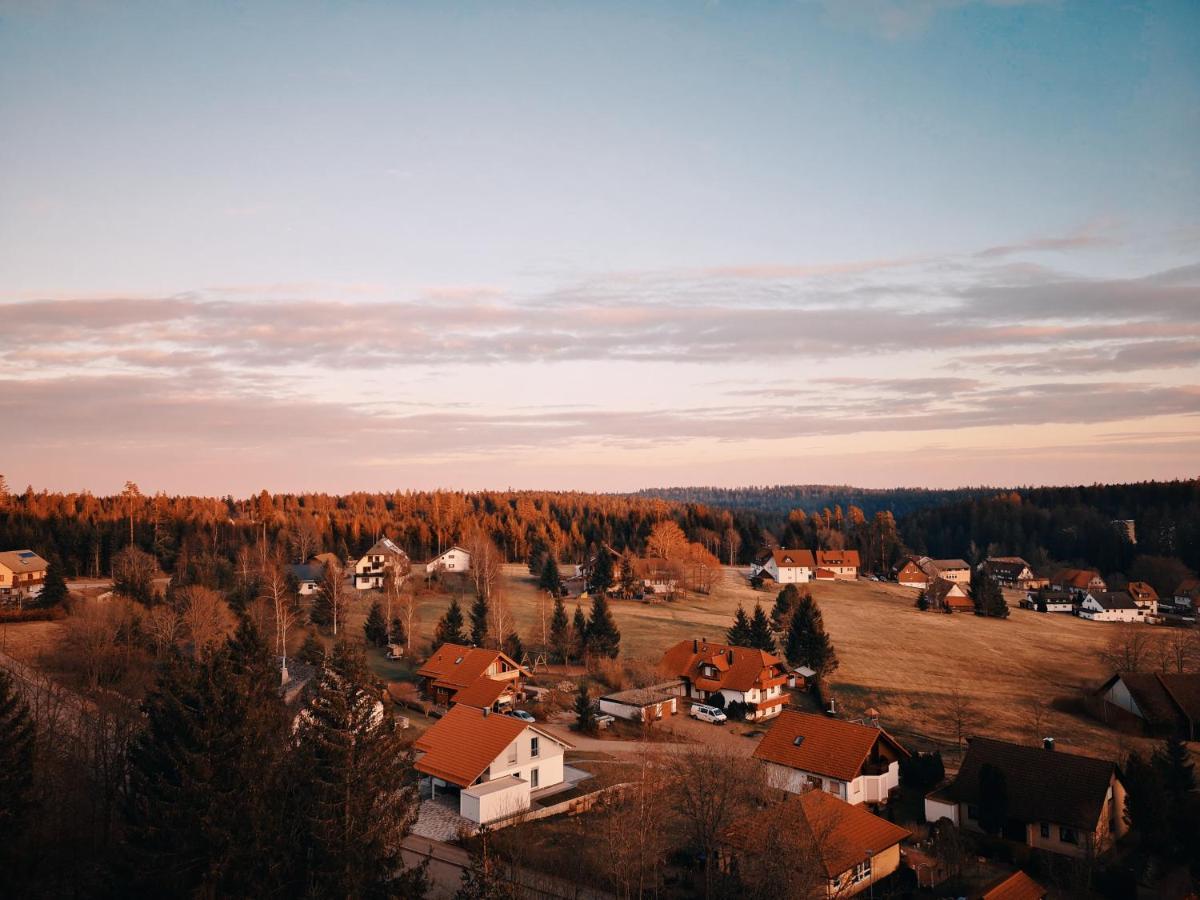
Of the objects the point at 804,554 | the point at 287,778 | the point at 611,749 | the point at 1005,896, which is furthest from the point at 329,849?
the point at 804,554

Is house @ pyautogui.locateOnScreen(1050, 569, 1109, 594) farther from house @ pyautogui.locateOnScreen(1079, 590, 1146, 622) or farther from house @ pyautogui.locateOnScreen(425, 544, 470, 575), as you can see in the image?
house @ pyautogui.locateOnScreen(425, 544, 470, 575)

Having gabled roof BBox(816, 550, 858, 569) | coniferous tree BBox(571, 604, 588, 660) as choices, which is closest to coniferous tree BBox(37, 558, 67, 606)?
coniferous tree BBox(571, 604, 588, 660)

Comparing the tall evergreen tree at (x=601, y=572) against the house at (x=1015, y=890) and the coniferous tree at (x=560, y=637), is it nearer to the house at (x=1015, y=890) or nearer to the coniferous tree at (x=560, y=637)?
the coniferous tree at (x=560, y=637)

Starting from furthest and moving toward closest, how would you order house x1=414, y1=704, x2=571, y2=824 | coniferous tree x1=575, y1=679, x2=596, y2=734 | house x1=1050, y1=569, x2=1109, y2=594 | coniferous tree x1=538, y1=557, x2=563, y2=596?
house x1=1050, y1=569, x2=1109, y2=594 → coniferous tree x1=538, y1=557, x2=563, y2=596 → coniferous tree x1=575, y1=679, x2=596, y2=734 → house x1=414, y1=704, x2=571, y2=824

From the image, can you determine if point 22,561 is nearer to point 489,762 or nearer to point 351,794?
point 489,762

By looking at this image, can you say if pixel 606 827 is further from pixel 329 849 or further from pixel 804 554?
pixel 804 554
